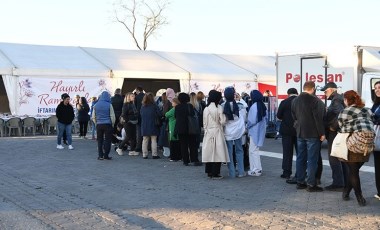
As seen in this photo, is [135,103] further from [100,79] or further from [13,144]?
[100,79]

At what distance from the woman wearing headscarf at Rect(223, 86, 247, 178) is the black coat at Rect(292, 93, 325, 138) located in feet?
5.08

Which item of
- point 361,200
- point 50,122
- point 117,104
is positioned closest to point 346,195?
point 361,200

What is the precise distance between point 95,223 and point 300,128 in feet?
11.4

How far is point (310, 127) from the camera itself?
25.1 feet

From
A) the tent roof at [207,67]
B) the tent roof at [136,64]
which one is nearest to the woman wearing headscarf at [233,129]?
the tent roof at [136,64]

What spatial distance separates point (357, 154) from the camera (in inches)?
266

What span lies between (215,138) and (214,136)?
0.04 meters

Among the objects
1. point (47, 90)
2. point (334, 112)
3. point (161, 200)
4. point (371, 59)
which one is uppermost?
point (371, 59)

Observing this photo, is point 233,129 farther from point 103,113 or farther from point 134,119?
point 134,119

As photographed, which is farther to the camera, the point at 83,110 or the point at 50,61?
the point at 50,61

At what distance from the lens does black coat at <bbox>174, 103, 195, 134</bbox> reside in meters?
10.8

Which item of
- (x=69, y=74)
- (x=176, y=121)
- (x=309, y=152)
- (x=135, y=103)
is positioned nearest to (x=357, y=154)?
(x=309, y=152)

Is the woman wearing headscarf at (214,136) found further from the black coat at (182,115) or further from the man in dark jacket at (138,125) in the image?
the man in dark jacket at (138,125)

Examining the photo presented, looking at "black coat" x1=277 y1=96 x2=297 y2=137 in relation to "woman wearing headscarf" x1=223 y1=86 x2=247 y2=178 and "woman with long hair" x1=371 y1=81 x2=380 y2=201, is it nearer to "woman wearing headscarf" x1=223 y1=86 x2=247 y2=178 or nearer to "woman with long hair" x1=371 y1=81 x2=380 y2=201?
"woman wearing headscarf" x1=223 y1=86 x2=247 y2=178
